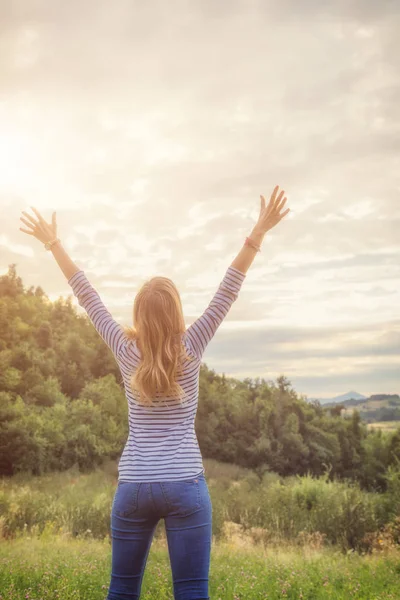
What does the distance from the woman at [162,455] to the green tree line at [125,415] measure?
28460 millimetres

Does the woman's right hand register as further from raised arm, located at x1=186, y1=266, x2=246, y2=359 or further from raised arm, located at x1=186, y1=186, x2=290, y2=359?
raised arm, located at x1=186, y1=266, x2=246, y2=359

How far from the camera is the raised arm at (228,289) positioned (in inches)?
104

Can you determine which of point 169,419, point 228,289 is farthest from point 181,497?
point 228,289

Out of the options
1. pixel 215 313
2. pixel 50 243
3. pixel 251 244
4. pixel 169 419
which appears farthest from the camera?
pixel 50 243

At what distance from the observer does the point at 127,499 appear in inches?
95.2

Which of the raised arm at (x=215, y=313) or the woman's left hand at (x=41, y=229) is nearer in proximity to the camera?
the raised arm at (x=215, y=313)

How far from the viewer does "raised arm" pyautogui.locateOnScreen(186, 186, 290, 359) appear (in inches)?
104

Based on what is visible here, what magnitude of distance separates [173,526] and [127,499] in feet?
0.69

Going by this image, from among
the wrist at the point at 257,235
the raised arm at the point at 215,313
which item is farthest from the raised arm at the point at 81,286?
the wrist at the point at 257,235

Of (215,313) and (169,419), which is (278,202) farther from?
(169,419)

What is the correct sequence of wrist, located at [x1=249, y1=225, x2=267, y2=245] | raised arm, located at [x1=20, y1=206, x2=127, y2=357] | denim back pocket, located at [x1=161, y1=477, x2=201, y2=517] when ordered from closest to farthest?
denim back pocket, located at [x1=161, y1=477, x2=201, y2=517] → raised arm, located at [x1=20, y1=206, x2=127, y2=357] → wrist, located at [x1=249, y1=225, x2=267, y2=245]

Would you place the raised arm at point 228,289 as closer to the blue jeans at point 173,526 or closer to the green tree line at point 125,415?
the blue jeans at point 173,526

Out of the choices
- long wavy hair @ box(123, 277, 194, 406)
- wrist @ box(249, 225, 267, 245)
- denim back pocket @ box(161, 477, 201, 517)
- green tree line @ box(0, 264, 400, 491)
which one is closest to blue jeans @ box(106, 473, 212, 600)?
denim back pocket @ box(161, 477, 201, 517)

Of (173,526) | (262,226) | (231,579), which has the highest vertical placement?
(262,226)
